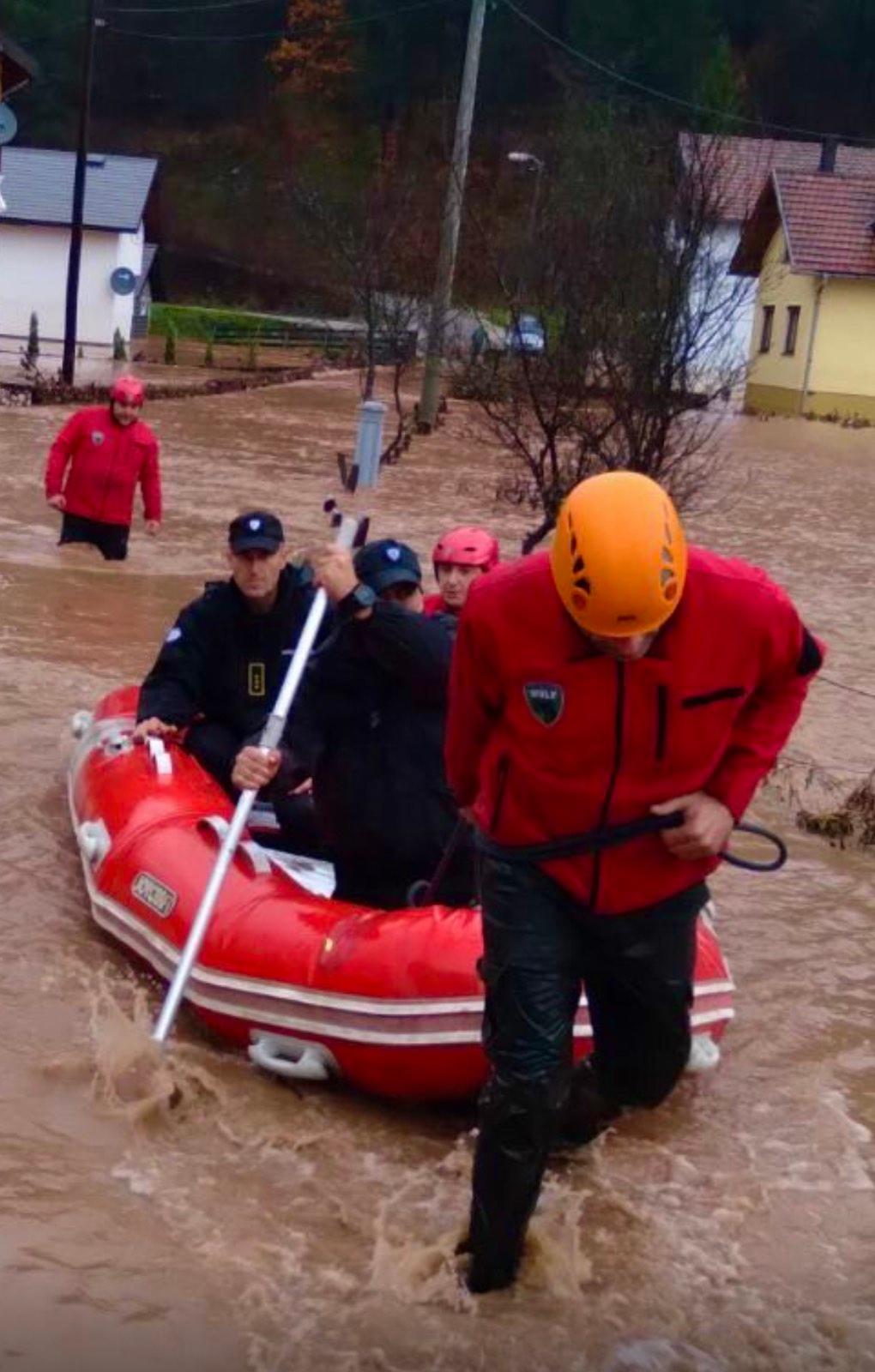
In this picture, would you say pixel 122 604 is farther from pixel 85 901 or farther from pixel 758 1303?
pixel 758 1303

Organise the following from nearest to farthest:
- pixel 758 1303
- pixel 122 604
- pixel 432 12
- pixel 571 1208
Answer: pixel 758 1303
pixel 571 1208
pixel 122 604
pixel 432 12

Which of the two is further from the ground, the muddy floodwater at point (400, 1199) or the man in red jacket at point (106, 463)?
the man in red jacket at point (106, 463)

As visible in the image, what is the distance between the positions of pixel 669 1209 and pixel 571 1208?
30 cm

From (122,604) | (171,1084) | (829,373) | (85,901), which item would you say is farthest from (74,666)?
(829,373)

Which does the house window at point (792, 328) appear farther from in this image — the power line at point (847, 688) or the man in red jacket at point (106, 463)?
the man in red jacket at point (106, 463)

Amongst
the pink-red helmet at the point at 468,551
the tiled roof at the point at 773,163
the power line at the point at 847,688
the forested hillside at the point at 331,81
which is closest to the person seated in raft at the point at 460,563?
the pink-red helmet at the point at 468,551

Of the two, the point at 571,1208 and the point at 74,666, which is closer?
the point at 571,1208

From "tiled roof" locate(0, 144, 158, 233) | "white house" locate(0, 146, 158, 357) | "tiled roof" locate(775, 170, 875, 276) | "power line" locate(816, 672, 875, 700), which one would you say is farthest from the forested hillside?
"power line" locate(816, 672, 875, 700)

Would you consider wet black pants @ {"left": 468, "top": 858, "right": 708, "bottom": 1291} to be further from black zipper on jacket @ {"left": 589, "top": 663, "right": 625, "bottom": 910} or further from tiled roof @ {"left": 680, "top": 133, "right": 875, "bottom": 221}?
tiled roof @ {"left": 680, "top": 133, "right": 875, "bottom": 221}

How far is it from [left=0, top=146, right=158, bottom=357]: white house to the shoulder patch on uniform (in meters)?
43.5

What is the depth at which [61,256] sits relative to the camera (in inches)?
1911

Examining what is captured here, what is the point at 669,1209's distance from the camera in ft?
16.1

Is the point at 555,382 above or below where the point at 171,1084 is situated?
above

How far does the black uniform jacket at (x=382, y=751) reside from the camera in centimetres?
552
